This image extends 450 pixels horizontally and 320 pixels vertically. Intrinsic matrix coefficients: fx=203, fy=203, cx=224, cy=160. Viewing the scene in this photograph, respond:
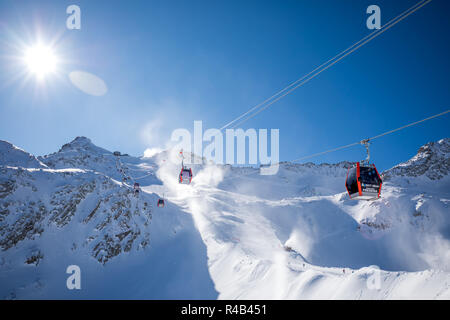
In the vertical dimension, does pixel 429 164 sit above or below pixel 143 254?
above

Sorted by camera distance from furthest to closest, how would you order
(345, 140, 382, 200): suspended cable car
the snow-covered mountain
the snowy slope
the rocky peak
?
1. the rocky peak
2. the snowy slope
3. the snow-covered mountain
4. (345, 140, 382, 200): suspended cable car

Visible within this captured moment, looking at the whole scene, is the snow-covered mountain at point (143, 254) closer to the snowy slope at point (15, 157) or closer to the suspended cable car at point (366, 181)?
the snowy slope at point (15, 157)

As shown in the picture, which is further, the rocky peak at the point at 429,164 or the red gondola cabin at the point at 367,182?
the rocky peak at the point at 429,164

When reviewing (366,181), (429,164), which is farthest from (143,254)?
(429,164)

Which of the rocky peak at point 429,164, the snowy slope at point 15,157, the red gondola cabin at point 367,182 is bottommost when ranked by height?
the red gondola cabin at point 367,182

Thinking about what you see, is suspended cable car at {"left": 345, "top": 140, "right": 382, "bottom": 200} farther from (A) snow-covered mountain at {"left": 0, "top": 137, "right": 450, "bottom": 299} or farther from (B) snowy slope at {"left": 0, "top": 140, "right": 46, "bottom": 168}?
(B) snowy slope at {"left": 0, "top": 140, "right": 46, "bottom": 168}

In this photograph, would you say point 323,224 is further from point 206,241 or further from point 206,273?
point 206,273

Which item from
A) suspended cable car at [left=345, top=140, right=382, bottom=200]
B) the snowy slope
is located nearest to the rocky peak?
suspended cable car at [left=345, top=140, right=382, bottom=200]

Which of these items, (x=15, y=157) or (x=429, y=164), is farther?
(x=429, y=164)

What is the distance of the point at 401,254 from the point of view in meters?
49.6

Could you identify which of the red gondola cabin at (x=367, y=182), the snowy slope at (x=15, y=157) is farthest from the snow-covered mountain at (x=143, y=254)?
the red gondola cabin at (x=367, y=182)

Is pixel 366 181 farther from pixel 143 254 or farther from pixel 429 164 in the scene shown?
pixel 429 164
